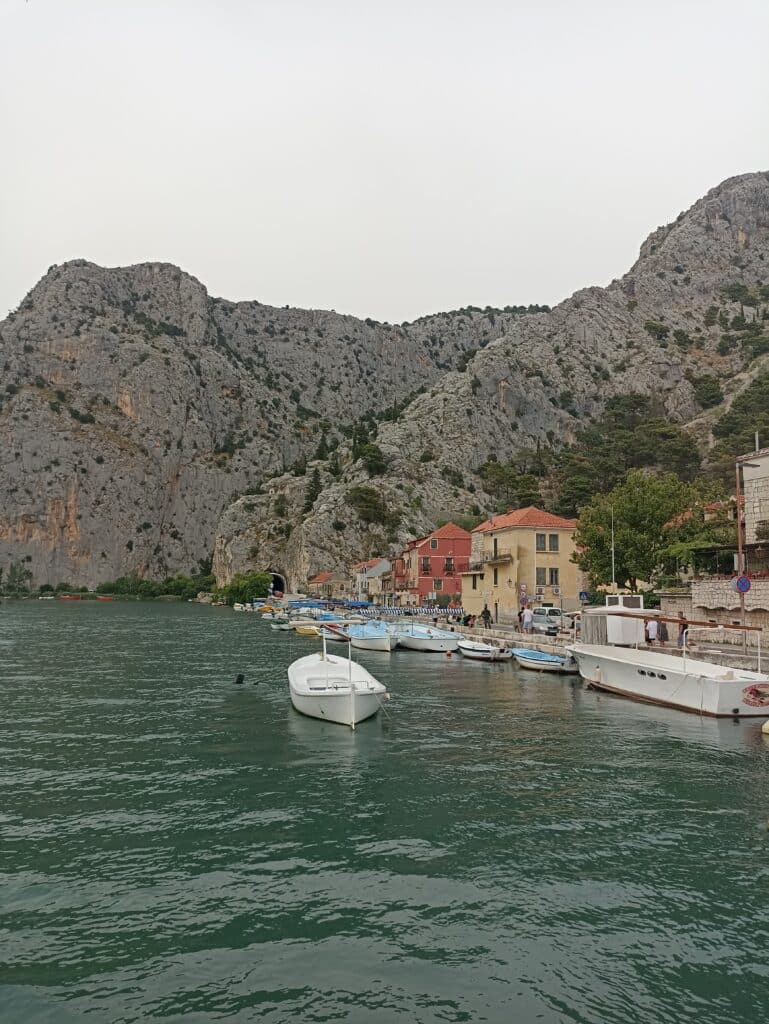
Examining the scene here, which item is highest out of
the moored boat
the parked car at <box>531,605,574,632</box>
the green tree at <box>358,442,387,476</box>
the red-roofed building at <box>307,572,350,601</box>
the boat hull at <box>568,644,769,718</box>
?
the green tree at <box>358,442,387,476</box>

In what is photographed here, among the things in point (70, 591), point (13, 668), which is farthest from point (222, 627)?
point (70, 591)

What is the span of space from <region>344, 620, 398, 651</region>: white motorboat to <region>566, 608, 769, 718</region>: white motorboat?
61.8 feet

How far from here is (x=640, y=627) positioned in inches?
1200

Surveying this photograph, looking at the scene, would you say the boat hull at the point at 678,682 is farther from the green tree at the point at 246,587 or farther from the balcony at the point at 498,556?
the green tree at the point at 246,587

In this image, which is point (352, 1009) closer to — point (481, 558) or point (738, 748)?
point (738, 748)

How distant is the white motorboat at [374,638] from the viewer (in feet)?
164

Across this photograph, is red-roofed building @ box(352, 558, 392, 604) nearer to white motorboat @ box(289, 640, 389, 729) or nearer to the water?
white motorboat @ box(289, 640, 389, 729)

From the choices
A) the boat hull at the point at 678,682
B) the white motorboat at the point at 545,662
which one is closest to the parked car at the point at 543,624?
the white motorboat at the point at 545,662

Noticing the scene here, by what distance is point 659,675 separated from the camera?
86.4 feet

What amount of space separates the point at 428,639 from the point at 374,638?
3961mm

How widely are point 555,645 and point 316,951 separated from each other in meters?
35.1

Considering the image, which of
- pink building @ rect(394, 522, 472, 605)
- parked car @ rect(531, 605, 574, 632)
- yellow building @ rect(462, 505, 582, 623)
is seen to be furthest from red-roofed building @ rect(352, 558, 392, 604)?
parked car @ rect(531, 605, 574, 632)

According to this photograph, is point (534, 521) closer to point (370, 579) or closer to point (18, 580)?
point (370, 579)

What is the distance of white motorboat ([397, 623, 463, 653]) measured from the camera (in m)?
A: 49.1
